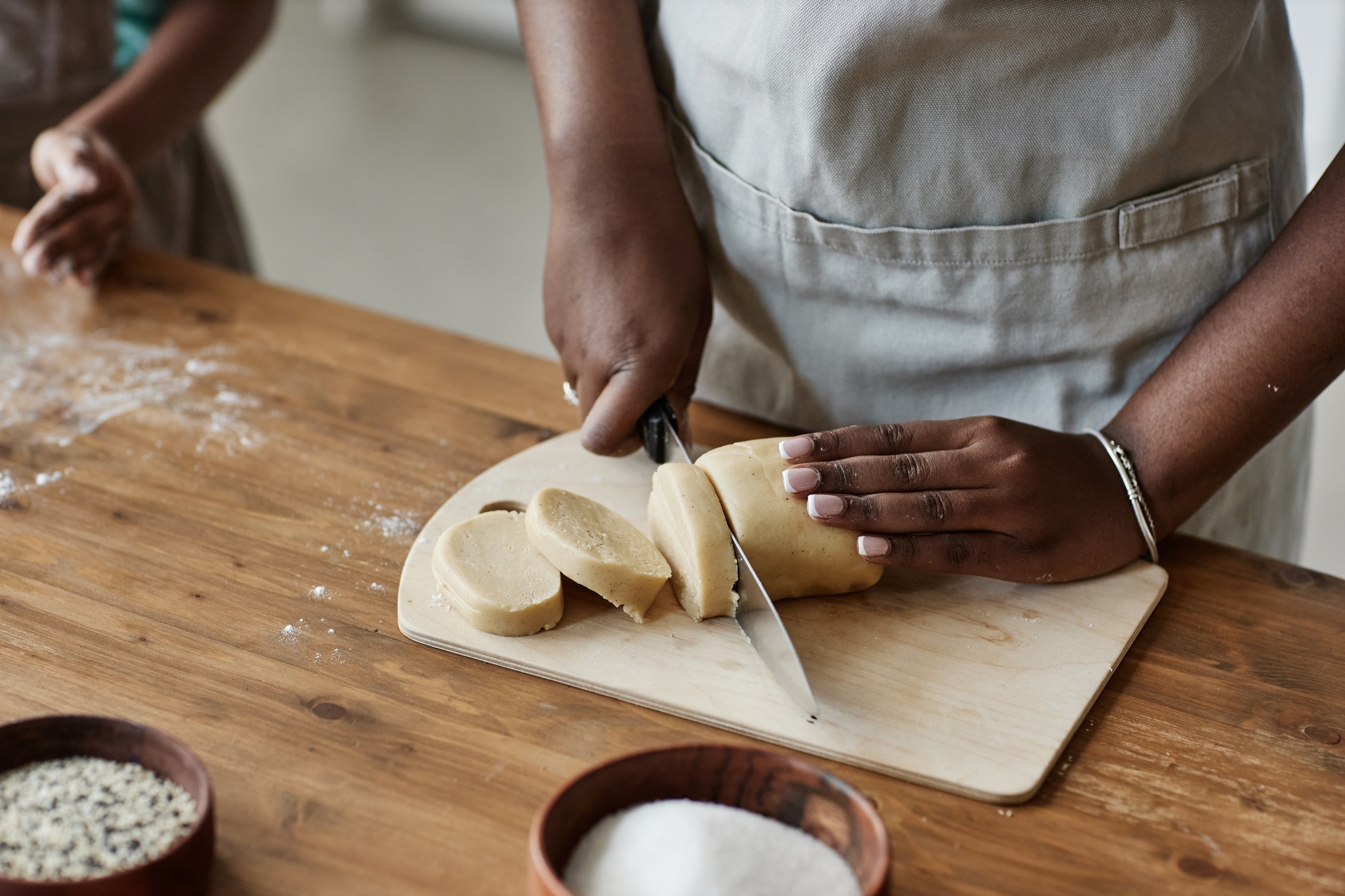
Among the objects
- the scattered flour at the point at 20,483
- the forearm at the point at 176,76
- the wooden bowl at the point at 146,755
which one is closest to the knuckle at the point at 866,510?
the wooden bowl at the point at 146,755

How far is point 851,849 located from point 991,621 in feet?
1.21

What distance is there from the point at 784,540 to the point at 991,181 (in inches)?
16.6

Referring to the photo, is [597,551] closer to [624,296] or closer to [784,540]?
[784,540]

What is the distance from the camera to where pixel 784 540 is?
0.97 m

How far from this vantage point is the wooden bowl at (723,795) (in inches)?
26.1

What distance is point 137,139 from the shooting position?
177 centimetres

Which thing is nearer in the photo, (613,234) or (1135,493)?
(1135,493)

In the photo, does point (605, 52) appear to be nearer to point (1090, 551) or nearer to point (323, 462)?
point (323, 462)

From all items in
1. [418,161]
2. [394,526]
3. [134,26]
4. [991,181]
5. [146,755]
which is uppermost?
[991,181]

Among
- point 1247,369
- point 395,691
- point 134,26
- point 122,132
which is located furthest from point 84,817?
point 134,26

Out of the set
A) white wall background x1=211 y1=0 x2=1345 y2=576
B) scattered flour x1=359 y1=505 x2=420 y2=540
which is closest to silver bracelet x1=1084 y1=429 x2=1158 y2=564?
scattered flour x1=359 y1=505 x2=420 y2=540

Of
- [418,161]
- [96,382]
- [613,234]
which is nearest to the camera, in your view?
[613,234]

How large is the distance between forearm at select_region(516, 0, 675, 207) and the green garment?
1.08m

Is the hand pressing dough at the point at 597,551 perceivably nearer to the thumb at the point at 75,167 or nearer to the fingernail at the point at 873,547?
the fingernail at the point at 873,547
